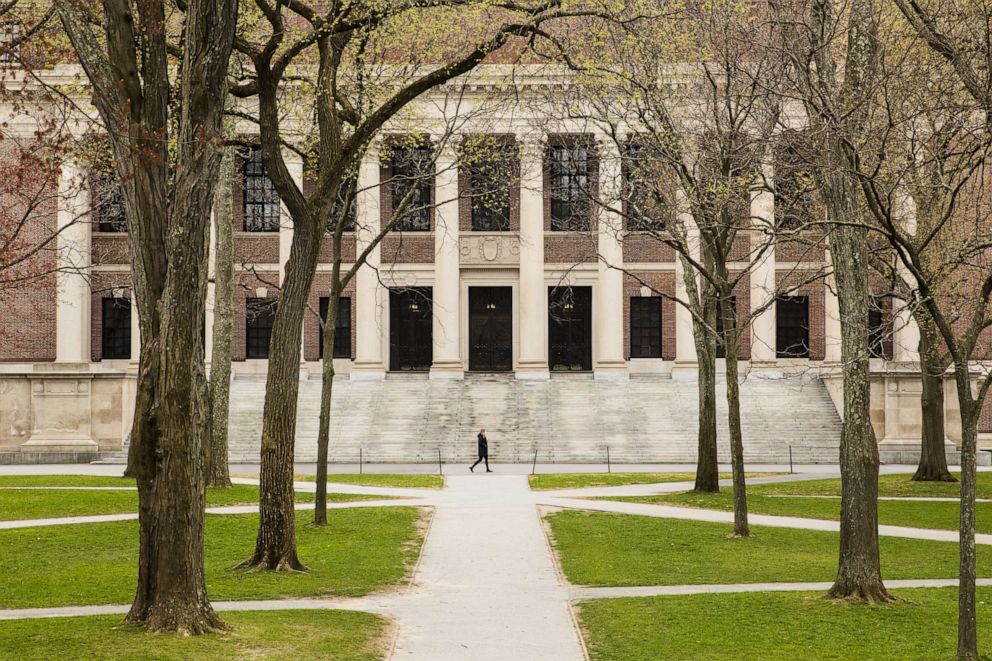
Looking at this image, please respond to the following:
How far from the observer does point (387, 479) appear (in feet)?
112

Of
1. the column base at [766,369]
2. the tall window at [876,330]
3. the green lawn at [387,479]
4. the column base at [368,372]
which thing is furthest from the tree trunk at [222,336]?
the column base at [766,369]

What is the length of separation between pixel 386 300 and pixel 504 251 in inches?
209

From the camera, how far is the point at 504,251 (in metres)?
52.4

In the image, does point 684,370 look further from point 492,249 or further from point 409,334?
point 409,334

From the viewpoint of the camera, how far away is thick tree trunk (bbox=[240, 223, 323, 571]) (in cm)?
1672

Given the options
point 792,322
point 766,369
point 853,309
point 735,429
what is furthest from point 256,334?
point 853,309

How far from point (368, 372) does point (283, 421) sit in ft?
109

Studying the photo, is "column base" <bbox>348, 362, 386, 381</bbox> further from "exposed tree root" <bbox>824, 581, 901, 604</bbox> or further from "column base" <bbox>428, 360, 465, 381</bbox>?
"exposed tree root" <bbox>824, 581, 901, 604</bbox>

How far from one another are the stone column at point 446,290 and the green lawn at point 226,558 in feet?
80.8

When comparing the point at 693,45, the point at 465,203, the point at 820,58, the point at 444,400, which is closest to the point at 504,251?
the point at 465,203

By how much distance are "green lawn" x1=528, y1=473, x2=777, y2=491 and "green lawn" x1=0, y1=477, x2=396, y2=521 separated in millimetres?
5587

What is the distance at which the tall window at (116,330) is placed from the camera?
169 feet

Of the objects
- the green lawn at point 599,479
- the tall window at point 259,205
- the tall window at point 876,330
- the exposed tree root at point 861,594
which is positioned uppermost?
the tall window at point 259,205

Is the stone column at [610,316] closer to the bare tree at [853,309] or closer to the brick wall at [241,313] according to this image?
the brick wall at [241,313]
